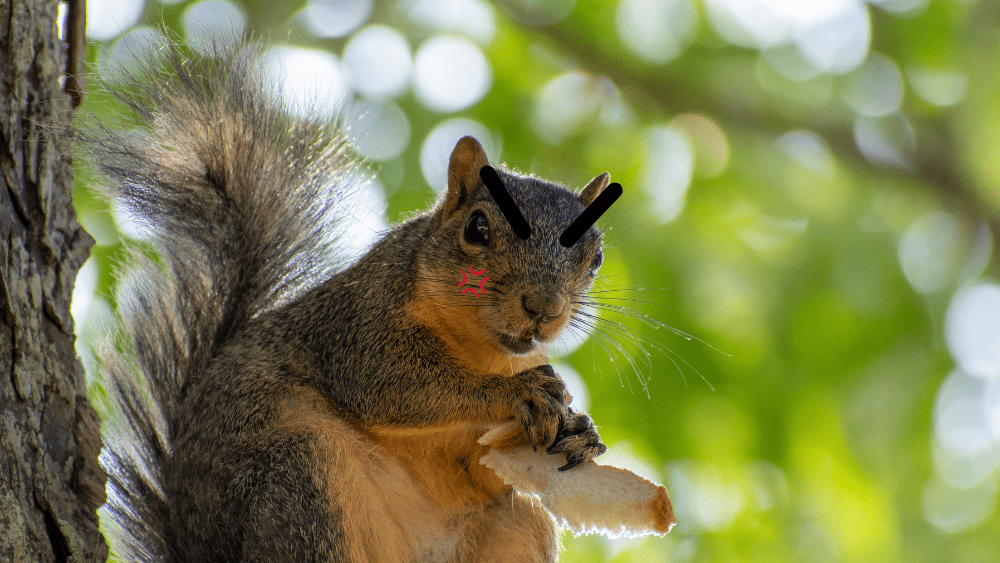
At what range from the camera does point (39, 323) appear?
1643 millimetres

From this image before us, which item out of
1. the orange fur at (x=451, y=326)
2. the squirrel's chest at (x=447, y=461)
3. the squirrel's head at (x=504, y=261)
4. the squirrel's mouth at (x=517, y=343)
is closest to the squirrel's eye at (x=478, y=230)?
the squirrel's head at (x=504, y=261)

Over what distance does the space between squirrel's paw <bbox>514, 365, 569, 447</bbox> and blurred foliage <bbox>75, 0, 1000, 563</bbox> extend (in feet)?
2.52

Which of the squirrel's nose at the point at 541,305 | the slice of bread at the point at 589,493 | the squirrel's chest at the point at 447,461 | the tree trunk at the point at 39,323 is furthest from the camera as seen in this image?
the squirrel's chest at the point at 447,461

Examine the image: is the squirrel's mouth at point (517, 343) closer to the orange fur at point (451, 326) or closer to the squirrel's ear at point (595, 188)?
the orange fur at point (451, 326)

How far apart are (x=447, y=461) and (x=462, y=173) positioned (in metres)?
0.75

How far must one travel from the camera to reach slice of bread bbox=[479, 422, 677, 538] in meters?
1.70

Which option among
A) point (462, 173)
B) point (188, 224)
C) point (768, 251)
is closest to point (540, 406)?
point (462, 173)

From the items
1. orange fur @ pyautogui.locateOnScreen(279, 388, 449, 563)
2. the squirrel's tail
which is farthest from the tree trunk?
orange fur @ pyautogui.locateOnScreen(279, 388, 449, 563)

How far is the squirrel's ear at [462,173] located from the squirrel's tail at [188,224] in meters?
0.35

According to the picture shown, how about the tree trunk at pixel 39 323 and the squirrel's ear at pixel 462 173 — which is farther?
the squirrel's ear at pixel 462 173

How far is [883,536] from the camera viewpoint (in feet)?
9.89

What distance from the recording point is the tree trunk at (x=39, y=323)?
1542 mm

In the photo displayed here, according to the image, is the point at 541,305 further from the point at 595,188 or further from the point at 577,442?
the point at 595,188

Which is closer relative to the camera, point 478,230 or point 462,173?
point 478,230
